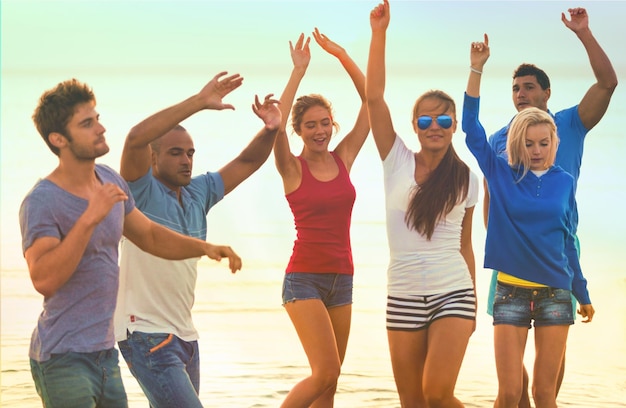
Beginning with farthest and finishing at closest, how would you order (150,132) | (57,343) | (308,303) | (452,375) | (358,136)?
(358,136)
(308,303)
(452,375)
(150,132)
(57,343)

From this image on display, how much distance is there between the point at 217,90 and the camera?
5.35 metres

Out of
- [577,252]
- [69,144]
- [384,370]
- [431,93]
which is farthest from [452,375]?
[384,370]

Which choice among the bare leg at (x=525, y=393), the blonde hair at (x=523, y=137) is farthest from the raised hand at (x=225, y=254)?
the bare leg at (x=525, y=393)

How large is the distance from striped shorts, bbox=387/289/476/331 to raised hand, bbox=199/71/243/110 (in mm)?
1539

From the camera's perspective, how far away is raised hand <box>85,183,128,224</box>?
4.34 meters

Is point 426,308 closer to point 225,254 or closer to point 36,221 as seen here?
point 225,254

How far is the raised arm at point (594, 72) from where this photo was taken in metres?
7.01

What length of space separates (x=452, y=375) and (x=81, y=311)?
225 cm

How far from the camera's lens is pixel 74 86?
4.63m

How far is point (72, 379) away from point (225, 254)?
31.1 inches

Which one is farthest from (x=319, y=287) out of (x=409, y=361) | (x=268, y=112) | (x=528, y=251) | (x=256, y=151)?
(x=528, y=251)

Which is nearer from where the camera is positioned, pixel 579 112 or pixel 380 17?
pixel 380 17

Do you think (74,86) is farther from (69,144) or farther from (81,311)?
(81,311)

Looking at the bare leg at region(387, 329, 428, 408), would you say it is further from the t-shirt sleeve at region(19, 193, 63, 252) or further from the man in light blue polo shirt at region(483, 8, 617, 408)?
the t-shirt sleeve at region(19, 193, 63, 252)
